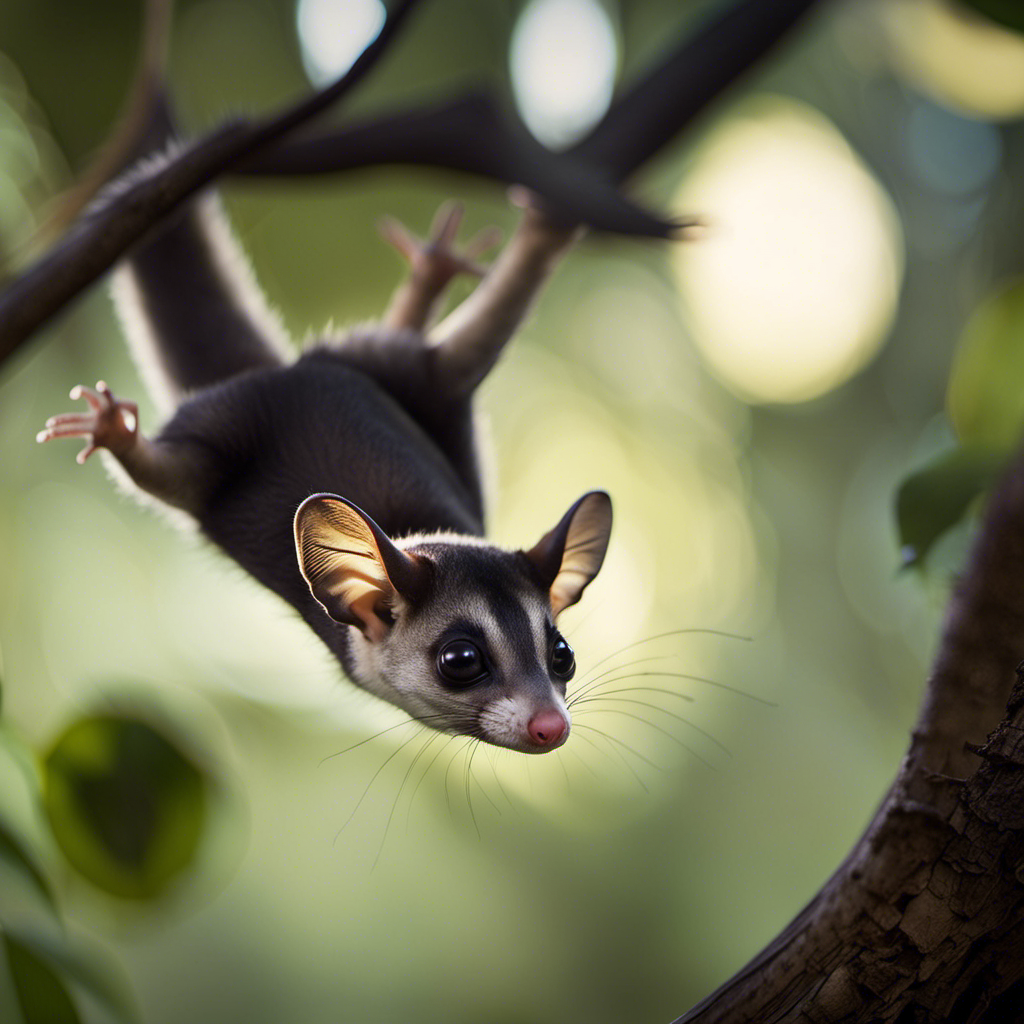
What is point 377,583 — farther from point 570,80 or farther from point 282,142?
point 570,80

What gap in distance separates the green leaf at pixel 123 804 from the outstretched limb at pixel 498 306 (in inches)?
24.7

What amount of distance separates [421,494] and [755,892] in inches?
185

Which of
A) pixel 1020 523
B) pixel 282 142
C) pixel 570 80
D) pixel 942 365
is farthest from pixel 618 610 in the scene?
pixel 942 365

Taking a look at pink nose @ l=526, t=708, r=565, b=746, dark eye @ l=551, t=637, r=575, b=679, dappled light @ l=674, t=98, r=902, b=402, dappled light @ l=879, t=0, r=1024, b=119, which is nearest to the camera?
pink nose @ l=526, t=708, r=565, b=746

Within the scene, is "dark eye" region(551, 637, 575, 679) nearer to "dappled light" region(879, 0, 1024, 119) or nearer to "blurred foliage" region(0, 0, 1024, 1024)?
"blurred foliage" region(0, 0, 1024, 1024)

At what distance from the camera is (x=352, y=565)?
40.5 inches

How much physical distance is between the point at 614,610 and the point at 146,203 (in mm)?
1255

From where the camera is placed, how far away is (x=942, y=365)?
552 centimetres

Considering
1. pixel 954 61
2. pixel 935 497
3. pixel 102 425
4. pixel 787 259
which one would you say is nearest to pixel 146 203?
pixel 102 425

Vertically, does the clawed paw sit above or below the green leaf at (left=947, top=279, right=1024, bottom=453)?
above

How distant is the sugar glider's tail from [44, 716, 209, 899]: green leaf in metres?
0.56

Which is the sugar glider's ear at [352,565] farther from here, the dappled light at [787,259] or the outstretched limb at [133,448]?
the dappled light at [787,259]

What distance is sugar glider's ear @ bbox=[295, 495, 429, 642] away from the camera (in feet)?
3.01

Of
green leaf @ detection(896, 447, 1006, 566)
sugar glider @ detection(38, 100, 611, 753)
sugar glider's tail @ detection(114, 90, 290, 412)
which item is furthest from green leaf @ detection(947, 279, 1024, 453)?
sugar glider's tail @ detection(114, 90, 290, 412)
